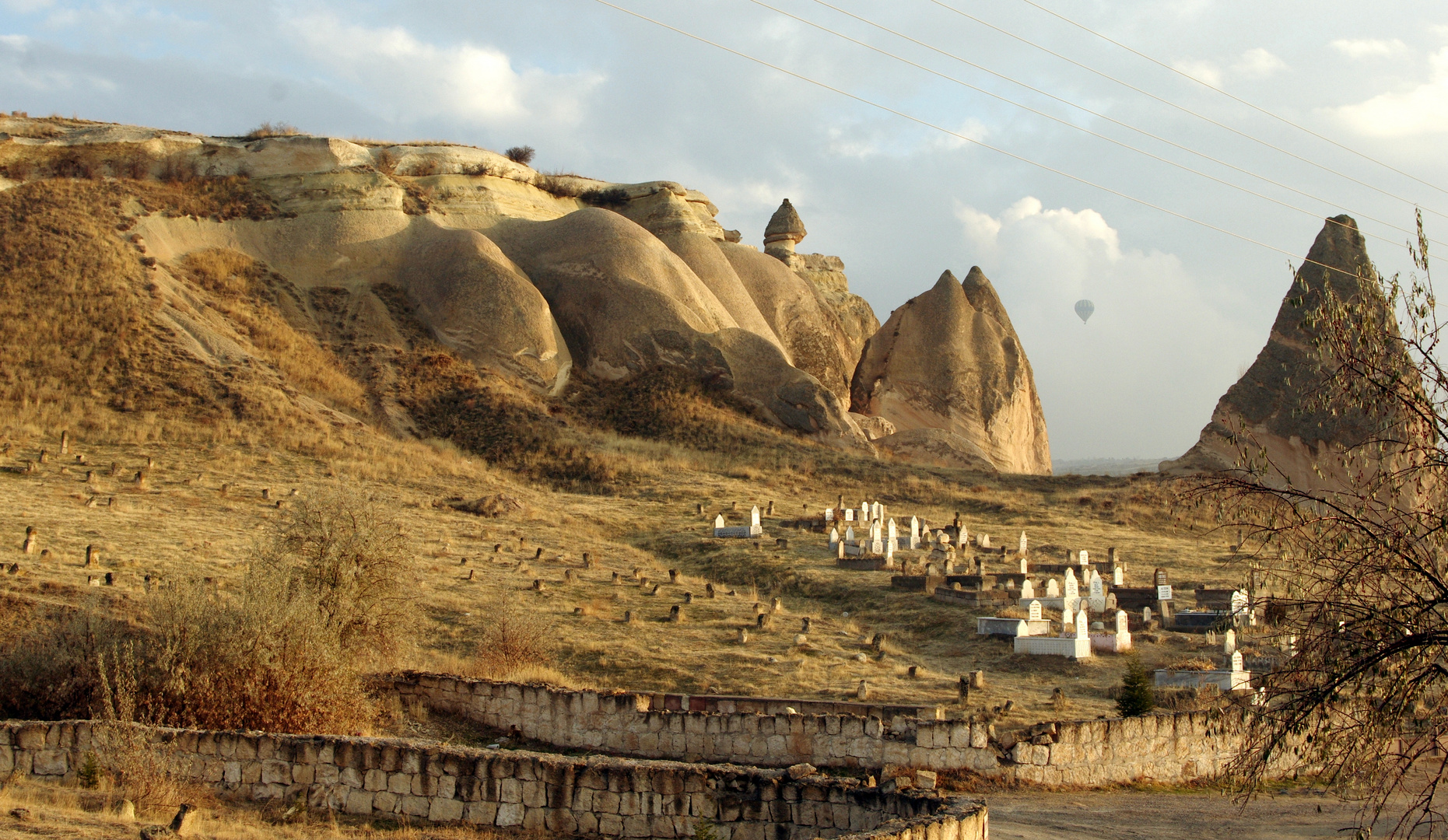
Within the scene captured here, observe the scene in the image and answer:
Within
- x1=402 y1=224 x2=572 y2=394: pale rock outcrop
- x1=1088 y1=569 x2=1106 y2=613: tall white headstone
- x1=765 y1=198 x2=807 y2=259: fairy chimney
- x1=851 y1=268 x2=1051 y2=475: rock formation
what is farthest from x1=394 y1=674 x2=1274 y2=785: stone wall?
x1=765 y1=198 x2=807 y2=259: fairy chimney

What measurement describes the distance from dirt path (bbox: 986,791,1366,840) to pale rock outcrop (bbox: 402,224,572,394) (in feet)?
115

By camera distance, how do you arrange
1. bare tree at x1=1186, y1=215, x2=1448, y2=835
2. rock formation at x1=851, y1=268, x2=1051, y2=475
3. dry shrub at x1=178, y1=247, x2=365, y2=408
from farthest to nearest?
1. rock formation at x1=851, y1=268, x2=1051, y2=475
2. dry shrub at x1=178, y1=247, x2=365, y2=408
3. bare tree at x1=1186, y1=215, x2=1448, y2=835

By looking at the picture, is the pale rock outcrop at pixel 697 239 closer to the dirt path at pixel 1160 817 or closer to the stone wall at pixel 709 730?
the stone wall at pixel 709 730

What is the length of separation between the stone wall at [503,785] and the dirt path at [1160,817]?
1.86m

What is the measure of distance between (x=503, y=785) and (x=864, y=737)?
4176mm

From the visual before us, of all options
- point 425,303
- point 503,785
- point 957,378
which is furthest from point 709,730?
point 957,378

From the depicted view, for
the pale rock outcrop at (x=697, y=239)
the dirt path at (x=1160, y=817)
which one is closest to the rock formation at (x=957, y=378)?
the pale rock outcrop at (x=697, y=239)

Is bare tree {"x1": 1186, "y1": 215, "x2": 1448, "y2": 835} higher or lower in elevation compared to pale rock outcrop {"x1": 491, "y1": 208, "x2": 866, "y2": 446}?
lower

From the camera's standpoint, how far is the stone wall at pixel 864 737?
42.4 ft

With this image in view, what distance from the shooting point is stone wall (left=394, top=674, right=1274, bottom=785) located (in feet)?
42.4

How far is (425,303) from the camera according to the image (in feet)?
160

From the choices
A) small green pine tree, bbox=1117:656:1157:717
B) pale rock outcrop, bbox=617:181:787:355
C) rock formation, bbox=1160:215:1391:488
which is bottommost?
small green pine tree, bbox=1117:656:1157:717

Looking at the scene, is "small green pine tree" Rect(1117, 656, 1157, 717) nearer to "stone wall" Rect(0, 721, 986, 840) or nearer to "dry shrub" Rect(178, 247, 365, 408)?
"stone wall" Rect(0, 721, 986, 840)

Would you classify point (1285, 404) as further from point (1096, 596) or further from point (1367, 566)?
point (1367, 566)
